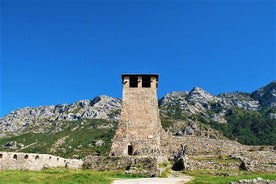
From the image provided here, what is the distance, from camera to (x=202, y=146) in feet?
137

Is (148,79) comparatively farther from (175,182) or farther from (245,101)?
(245,101)

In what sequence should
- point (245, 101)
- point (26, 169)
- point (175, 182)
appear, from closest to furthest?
point (175, 182) → point (26, 169) → point (245, 101)

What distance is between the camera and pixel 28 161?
98.7 feet

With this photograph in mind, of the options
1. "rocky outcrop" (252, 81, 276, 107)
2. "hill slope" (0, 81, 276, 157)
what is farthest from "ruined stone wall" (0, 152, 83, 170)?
"rocky outcrop" (252, 81, 276, 107)

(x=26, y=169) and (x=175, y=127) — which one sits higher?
(x=175, y=127)

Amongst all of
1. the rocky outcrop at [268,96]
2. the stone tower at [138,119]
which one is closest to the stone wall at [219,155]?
the stone tower at [138,119]

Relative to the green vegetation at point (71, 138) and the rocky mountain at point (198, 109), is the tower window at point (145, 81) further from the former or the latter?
the rocky mountain at point (198, 109)

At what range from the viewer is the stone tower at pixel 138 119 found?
126 ft

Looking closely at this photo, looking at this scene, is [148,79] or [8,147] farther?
[8,147]

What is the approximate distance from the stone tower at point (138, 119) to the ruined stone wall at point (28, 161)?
6.94 m

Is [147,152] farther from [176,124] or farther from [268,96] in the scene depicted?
[268,96]

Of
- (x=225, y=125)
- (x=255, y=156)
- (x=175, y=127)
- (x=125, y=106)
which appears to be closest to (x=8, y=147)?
(x=175, y=127)

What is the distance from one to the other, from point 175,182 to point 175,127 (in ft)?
298

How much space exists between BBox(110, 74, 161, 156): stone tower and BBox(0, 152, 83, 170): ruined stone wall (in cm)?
694
